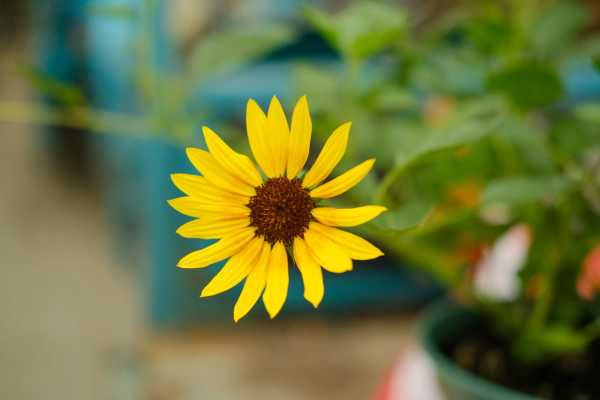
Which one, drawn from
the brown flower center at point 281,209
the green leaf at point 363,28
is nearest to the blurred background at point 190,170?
the green leaf at point 363,28

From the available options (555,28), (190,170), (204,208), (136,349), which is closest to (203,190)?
(204,208)

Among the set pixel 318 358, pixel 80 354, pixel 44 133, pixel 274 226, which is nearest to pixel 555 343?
pixel 274 226

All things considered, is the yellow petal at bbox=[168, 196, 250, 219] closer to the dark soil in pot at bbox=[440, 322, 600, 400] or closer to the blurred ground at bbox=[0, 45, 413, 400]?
the dark soil in pot at bbox=[440, 322, 600, 400]

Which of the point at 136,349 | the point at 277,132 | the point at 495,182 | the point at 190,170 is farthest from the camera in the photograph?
the point at 136,349

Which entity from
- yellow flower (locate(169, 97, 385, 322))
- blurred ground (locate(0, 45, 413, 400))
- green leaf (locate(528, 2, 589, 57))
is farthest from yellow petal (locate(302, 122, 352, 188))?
blurred ground (locate(0, 45, 413, 400))

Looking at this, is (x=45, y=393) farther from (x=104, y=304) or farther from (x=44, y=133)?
(x=44, y=133)

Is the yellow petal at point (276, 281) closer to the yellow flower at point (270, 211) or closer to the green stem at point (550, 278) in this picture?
the yellow flower at point (270, 211)

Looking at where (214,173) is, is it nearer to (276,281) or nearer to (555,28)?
(276,281)
